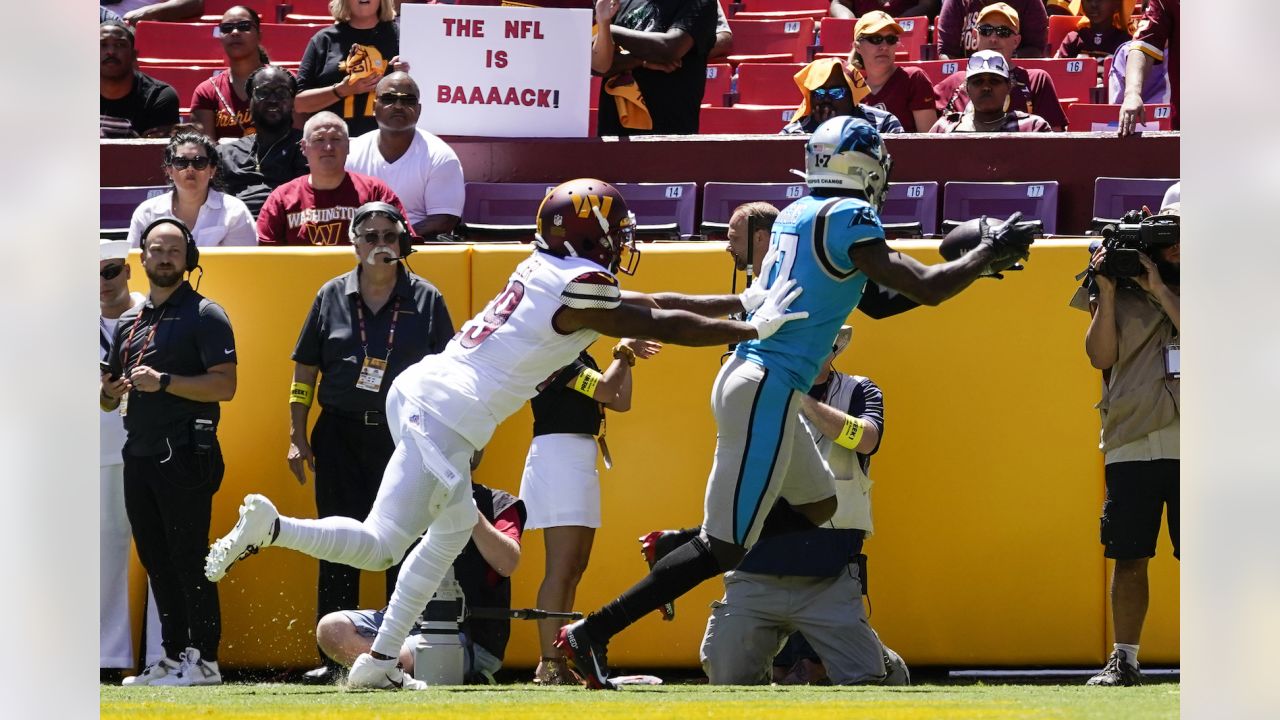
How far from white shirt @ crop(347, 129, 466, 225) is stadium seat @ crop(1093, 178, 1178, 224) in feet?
9.84

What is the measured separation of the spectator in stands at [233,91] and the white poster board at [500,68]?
140 cm

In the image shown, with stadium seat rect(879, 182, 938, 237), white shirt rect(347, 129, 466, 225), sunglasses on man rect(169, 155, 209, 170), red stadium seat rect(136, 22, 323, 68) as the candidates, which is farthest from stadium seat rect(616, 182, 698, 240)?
red stadium seat rect(136, 22, 323, 68)

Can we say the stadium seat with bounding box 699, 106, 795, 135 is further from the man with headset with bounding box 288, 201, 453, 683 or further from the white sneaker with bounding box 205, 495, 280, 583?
the white sneaker with bounding box 205, 495, 280, 583

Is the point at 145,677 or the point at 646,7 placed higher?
the point at 646,7

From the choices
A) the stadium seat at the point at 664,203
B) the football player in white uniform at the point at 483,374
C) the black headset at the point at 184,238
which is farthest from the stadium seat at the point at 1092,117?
the black headset at the point at 184,238

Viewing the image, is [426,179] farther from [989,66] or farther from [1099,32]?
[1099,32]

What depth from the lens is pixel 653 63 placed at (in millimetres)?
8336

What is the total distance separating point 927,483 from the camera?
6.86 meters

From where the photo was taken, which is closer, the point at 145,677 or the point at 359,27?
the point at 145,677

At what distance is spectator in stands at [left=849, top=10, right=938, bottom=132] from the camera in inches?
331

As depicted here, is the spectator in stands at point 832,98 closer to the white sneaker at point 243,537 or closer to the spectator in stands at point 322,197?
the spectator in stands at point 322,197
